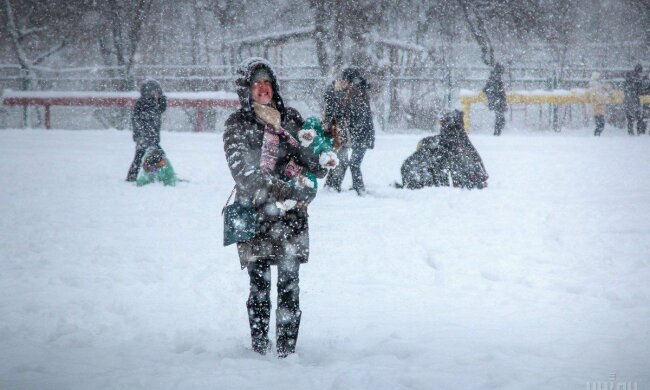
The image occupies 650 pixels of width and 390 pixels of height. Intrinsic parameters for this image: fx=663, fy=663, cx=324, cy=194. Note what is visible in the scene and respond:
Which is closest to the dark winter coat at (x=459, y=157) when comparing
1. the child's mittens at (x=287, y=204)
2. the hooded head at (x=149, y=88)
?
the hooded head at (x=149, y=88)

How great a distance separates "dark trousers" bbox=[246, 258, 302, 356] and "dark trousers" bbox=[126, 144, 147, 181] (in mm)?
7191

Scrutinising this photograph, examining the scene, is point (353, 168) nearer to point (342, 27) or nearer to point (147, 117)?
point (147, 117)

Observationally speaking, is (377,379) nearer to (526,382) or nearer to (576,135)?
(526,382)

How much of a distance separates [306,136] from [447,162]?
6181 millimetres

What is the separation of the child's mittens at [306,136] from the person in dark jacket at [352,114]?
5.65 metres

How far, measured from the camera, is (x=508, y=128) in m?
20.6

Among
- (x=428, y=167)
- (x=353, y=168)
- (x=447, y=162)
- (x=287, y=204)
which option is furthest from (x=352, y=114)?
(x=287, y=204)

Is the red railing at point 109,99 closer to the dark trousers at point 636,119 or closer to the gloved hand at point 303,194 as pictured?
the dark trousers at point 636,119

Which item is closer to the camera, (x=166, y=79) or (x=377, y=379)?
(x=377, y=379)

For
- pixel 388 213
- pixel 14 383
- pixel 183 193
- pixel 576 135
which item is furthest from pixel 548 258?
pixel 576 135

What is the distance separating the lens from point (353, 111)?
9273 mm

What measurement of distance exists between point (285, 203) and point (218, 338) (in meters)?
1.16

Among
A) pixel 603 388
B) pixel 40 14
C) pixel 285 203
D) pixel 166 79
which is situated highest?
pixel 40 14

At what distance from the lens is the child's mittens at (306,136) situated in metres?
3.36
